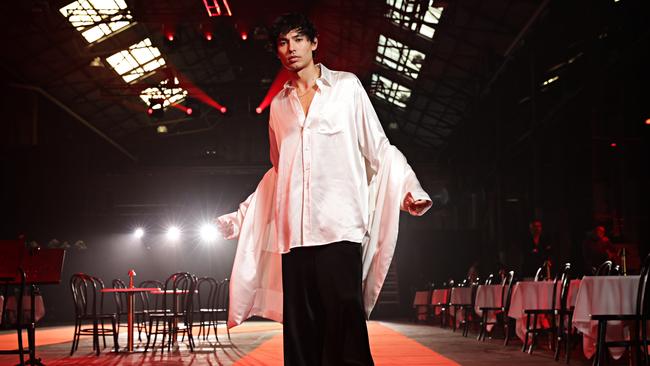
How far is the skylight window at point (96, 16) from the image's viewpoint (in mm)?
14031

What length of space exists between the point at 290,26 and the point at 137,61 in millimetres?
17756

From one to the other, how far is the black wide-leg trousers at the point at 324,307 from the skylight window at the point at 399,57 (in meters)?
15.1

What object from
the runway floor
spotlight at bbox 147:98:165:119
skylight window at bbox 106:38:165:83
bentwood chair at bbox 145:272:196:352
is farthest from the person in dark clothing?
skylight window at bbox 106:38:165:83

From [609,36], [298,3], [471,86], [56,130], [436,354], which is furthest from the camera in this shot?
[56,130]

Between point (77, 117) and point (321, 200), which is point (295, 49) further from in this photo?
point (77, 117)

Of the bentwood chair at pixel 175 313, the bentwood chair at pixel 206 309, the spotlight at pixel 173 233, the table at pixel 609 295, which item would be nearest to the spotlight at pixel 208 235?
the spotlight at pixel 173 233

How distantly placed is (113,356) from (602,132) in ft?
25.5

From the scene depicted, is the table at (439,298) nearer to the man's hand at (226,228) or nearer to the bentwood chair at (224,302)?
the bentwood chair at (224,302)

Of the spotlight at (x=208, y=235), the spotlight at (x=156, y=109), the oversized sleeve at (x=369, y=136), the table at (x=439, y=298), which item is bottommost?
the table at (x=439, y=298)

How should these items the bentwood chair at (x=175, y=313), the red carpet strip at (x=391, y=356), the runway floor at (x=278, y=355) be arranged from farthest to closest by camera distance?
the bentwood chair at (x=175, y=313) → the runway floor at (x=278, y=355) → the red carpet strip at (x=391, y=356)

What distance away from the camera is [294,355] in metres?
2.11

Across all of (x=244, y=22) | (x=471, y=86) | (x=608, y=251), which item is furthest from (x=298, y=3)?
(x=608, y=251)

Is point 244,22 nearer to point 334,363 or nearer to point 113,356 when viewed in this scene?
point 113,356

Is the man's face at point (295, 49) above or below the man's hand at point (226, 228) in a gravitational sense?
above
